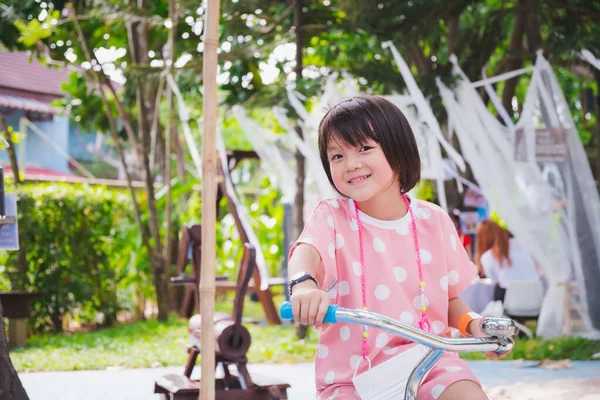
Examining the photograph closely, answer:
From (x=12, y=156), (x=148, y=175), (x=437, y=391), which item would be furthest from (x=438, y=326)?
(x=148, y=175)

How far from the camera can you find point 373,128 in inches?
83.4

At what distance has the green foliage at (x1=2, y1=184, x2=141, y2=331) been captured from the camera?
27.9ft

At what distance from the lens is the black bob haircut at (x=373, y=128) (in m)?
2.11

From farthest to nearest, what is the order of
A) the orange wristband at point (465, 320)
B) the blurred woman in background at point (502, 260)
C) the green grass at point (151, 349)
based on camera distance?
the blurred woman in background at point (502, 260)
the green grass at point (151, 349)
the orange wristband at point (465, 320)

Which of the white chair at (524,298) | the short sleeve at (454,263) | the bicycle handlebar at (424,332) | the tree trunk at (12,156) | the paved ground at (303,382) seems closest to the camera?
the bicycle handlebar at (424,332)

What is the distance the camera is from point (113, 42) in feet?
34.7

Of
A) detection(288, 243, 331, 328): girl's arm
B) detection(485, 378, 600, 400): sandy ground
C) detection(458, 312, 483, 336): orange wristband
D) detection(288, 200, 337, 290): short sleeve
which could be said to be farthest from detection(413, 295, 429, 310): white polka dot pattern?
detection(485, 378, 600, 400): sandy ground

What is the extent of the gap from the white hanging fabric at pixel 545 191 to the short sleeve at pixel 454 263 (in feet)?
17.0

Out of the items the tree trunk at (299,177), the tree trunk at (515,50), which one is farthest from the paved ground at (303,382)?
the tree trunk at (515,50)

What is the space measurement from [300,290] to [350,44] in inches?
347

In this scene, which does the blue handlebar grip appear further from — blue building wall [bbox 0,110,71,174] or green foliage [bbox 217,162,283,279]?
blue building wall [bbox 0,110,71,174]

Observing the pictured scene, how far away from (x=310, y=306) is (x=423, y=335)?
229 mm

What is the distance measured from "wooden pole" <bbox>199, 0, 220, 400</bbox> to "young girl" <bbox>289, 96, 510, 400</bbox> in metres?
0.28

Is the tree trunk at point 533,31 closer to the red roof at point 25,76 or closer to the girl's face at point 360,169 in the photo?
the red roof at point 25,76
